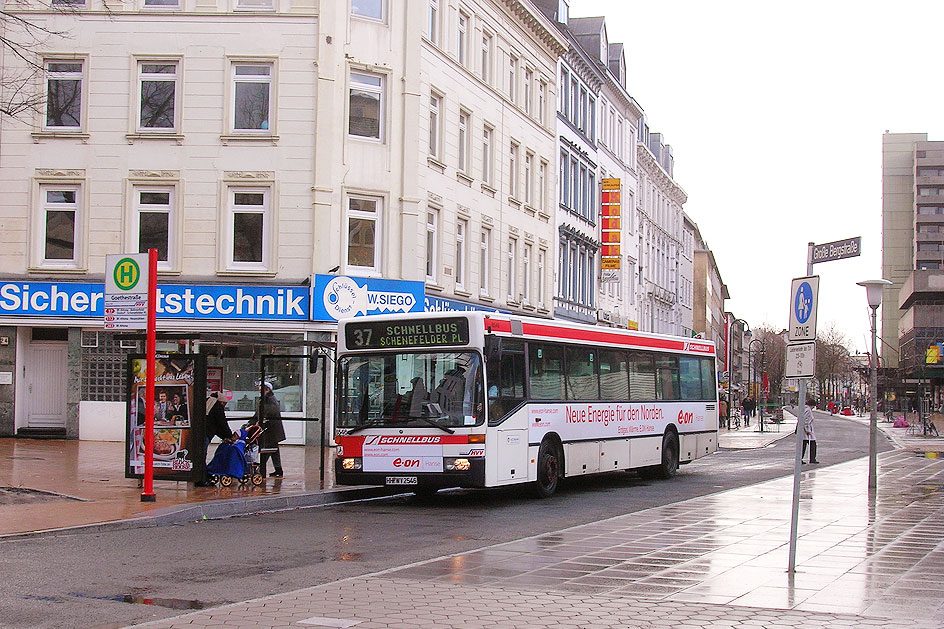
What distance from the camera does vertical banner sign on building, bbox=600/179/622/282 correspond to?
5634cm

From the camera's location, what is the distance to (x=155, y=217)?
32.6 meters

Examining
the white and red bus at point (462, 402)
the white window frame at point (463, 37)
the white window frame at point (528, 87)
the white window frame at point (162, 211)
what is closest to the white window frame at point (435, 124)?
the white window frame at point (463, 37)

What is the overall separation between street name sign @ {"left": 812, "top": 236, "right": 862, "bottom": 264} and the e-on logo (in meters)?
9.58

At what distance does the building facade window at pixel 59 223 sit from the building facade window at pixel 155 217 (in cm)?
170

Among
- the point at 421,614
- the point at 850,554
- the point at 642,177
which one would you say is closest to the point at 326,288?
the point at 850,554

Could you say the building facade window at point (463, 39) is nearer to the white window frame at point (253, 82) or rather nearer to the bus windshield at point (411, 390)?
the white window frame at point (253, 82)

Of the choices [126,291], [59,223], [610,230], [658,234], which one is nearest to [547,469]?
[126,291]

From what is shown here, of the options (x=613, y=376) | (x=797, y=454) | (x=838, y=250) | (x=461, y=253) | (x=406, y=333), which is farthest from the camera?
(x=461, y=253)

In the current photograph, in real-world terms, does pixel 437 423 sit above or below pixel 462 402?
below

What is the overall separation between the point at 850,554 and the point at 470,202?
27609 millimetres

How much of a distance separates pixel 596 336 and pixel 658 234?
55441 mm

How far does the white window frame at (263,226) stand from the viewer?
3225 centimetres

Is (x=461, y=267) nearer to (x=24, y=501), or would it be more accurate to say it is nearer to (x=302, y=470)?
(x=302, y=470)

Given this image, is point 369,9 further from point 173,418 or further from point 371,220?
point 173,418
